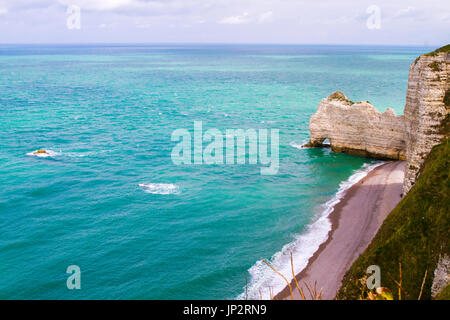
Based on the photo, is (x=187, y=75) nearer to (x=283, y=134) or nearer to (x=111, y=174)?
(x=283, y=134)

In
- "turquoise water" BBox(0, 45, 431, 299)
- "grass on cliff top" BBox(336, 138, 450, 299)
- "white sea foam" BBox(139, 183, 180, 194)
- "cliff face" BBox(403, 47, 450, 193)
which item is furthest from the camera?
"white sea foam" BBox(139, 183, 180, 194)

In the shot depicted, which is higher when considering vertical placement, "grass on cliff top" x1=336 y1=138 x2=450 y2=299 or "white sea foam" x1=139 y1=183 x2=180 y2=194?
"grass on cliff top" x1=336 y1=138 x2=450 y2=299

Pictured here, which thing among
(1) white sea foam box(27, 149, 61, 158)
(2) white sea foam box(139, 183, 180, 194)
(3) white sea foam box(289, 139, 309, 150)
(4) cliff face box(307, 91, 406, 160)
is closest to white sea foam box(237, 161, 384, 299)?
(4) cliff face box(307, 91, 406, 160)

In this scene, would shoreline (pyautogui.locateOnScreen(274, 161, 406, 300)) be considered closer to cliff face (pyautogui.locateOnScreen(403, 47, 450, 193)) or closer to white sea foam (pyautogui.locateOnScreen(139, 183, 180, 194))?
cliff face (pyautogui.locateOnScreen(403, 47, 450, 193))

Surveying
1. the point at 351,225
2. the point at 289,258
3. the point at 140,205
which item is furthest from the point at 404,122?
the point at 140,205

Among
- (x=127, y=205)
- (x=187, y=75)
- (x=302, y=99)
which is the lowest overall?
(x=127, y=205)

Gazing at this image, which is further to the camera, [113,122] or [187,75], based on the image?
[187,75]
